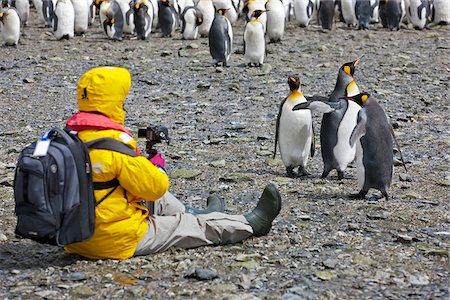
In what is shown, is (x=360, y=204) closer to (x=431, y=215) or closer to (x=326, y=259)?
(x=431, y=215)

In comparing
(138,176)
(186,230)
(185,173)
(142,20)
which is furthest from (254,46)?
(138,176)

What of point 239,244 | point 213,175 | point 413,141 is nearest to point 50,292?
point 239,244

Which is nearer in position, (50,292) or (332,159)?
(50,292)

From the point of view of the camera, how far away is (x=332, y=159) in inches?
236

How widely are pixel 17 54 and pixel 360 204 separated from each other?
31.0 ft

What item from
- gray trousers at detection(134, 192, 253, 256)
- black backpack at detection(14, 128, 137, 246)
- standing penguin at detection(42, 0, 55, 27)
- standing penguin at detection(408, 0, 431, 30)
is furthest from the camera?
standing penguin at detection(42, 0, 55, 27)

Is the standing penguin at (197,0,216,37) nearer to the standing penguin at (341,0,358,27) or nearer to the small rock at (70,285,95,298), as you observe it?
the standing penguin at (341,0,358,27)

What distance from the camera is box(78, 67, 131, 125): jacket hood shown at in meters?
3.83

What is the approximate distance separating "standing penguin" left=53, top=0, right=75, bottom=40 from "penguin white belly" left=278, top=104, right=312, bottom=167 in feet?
32.8

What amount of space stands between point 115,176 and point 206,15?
1271 centimetres

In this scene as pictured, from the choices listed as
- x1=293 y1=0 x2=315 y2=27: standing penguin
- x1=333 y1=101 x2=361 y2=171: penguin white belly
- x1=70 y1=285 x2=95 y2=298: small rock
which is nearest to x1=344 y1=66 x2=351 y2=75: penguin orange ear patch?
x1=333 y1=101 x2=361 y2=171: penguin white belly

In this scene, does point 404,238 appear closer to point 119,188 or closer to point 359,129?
point 359,129

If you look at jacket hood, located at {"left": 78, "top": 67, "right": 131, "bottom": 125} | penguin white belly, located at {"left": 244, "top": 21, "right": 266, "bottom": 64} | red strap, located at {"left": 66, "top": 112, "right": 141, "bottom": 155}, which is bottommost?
penguin white belly, located at {"left": 244, "top": 21, "right": 266, "bottom": 64}

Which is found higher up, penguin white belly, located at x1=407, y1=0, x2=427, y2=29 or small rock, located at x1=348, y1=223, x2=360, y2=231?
penguin white belly, located at x1=407, y1=0, x2=427, y2=29
